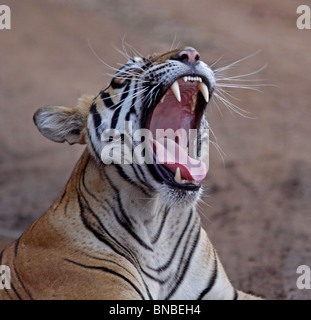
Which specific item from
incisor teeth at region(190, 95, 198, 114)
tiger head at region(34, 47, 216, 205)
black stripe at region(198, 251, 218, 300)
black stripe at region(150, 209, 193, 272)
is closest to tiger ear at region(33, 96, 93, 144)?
tiger head at region(34, 47, 216, 205)

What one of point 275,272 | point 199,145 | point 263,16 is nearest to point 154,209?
point 199,145

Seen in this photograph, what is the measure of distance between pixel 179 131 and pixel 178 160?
15 cm

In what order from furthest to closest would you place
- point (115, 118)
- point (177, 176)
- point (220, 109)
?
point (220, 109), point (115, 118), point (177, 176)

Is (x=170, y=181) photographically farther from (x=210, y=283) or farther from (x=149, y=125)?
(x=210, y=283)

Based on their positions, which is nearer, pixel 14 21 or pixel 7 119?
pixel 7 119

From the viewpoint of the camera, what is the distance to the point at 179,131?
276 cm

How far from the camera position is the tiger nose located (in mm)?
2529

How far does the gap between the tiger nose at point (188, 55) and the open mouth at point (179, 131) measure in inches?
2.4

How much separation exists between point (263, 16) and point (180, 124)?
4873 millimetres

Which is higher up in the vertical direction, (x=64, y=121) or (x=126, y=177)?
(x=64, y=121)

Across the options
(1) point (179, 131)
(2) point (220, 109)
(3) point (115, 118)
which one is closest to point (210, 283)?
(1) point (179, 131)

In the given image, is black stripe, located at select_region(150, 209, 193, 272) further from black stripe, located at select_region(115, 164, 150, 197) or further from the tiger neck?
black stripe, located at select_region(115, 164, 150, 197)

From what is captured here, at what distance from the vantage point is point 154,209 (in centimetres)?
261
